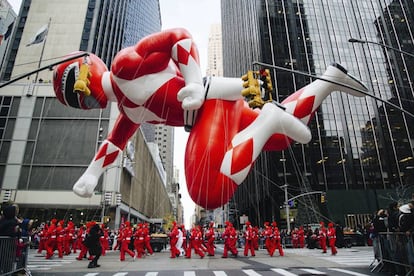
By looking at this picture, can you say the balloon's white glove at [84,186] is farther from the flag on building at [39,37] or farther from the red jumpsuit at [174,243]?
the flag on building at [39,37]

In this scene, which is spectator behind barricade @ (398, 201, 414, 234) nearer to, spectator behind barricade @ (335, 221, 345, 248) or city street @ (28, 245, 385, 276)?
city street @ (28, 245, 385, 276)

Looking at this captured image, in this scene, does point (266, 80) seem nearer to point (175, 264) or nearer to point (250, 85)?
point (250, 85)

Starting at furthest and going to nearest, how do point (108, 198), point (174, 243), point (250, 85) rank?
1. point (108, 198)
2. point (174, 243)
3. point (250, 85)

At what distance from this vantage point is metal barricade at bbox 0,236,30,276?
607cm

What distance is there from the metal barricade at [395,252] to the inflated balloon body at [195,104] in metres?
4.58

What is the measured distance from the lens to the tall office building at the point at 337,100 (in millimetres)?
37656

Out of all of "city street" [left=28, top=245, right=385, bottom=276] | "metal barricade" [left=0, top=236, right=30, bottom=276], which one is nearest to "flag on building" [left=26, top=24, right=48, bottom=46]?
"city street" [left=28, top=245, right=385, bottom=276]

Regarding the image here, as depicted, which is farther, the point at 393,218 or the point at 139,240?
the point at 139,240

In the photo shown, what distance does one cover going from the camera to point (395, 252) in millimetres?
7457

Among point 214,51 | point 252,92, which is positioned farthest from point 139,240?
point 214,51

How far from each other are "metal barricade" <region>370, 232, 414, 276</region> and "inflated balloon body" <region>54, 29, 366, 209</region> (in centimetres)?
458

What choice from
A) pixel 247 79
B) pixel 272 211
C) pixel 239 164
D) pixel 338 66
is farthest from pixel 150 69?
pixel 272 211

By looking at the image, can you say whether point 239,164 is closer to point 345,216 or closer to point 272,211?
point 345,216

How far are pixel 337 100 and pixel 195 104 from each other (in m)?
42.5
